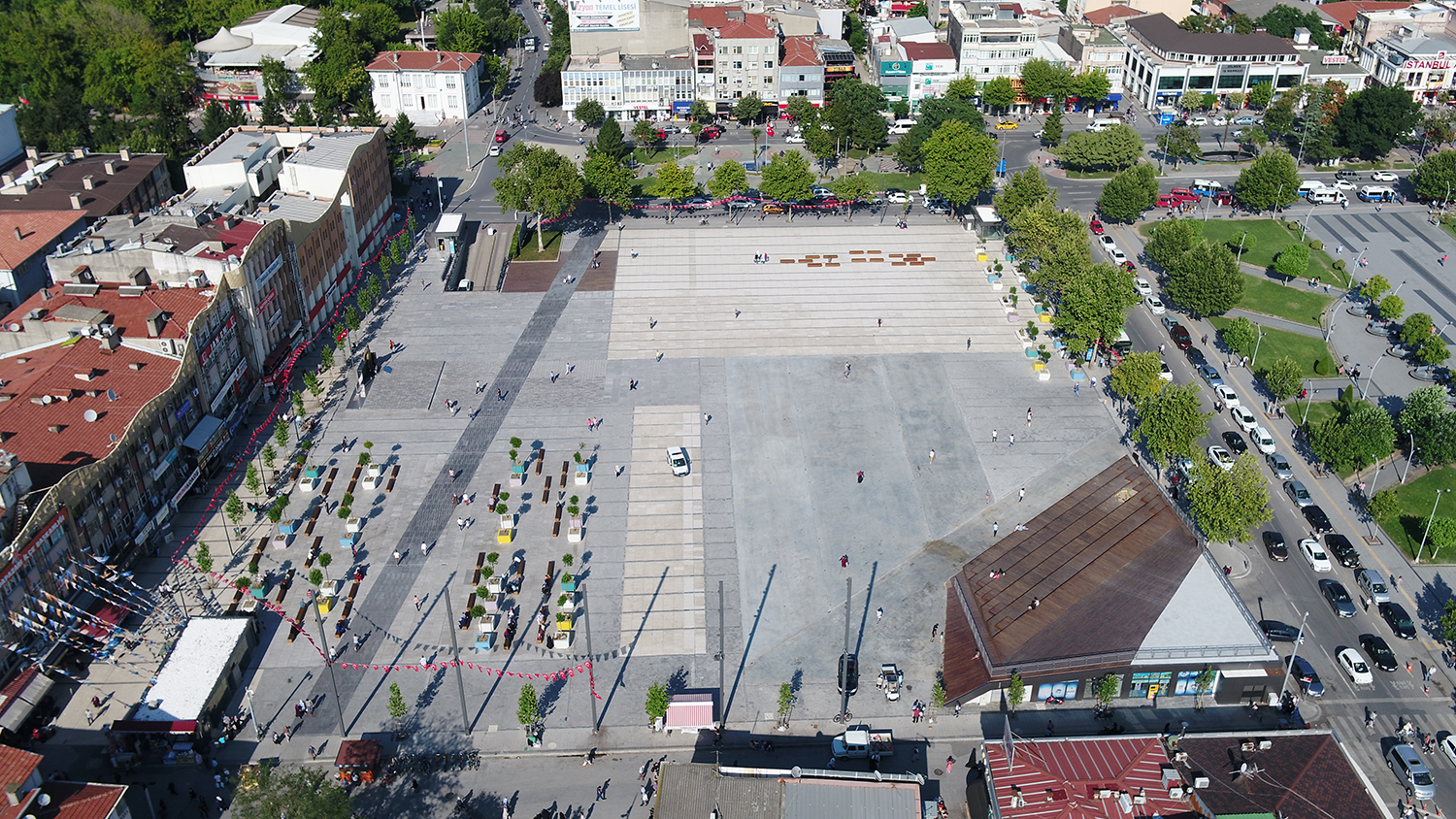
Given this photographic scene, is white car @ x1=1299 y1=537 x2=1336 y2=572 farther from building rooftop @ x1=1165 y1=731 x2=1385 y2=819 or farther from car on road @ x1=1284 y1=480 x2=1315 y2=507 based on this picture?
building rooftop @ x1=1165 y1=731 x2=1385 y2=819

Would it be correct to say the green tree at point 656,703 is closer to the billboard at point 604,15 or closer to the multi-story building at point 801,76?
the multi-story building at point 801,76

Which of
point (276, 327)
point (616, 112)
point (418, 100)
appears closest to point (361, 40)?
point (418, 100)

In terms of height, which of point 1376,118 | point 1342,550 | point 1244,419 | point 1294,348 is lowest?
point 1342,550

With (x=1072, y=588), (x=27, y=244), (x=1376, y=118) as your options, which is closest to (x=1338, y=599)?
(x=1072, y=588)

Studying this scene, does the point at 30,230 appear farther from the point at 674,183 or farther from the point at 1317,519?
the point at 1317,519

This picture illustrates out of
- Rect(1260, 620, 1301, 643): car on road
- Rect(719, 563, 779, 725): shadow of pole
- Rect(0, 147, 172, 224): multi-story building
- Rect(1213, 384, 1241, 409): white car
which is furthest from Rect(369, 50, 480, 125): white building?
Rect(1260, 620, 1301, 643): car on road

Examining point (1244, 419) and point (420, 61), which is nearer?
point (1244, 419)

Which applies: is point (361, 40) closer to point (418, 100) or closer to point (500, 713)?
point (418, 100)
